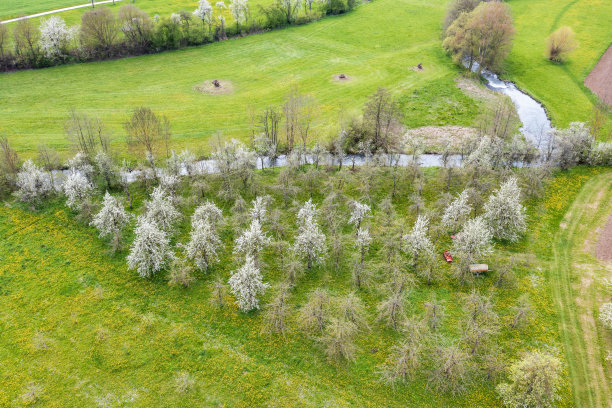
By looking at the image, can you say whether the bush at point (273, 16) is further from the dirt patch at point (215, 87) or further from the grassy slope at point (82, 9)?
the dirt patch at point (215, 87)

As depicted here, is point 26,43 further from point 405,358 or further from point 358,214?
point 405,358

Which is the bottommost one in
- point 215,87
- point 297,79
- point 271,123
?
point 271,123

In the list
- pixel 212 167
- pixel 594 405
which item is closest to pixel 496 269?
pixel 594 405

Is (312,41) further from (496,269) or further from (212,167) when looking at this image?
(496,269)

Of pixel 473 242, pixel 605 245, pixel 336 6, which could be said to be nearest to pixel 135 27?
pixel 336 6

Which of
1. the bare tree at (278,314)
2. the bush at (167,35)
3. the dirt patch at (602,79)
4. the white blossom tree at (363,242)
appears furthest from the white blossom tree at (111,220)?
the dirt patch at (602,79)

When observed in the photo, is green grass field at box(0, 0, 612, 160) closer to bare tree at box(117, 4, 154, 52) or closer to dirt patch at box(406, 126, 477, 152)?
dirt patch at box(406, 126, 477, 152)

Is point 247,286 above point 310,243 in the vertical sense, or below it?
below
